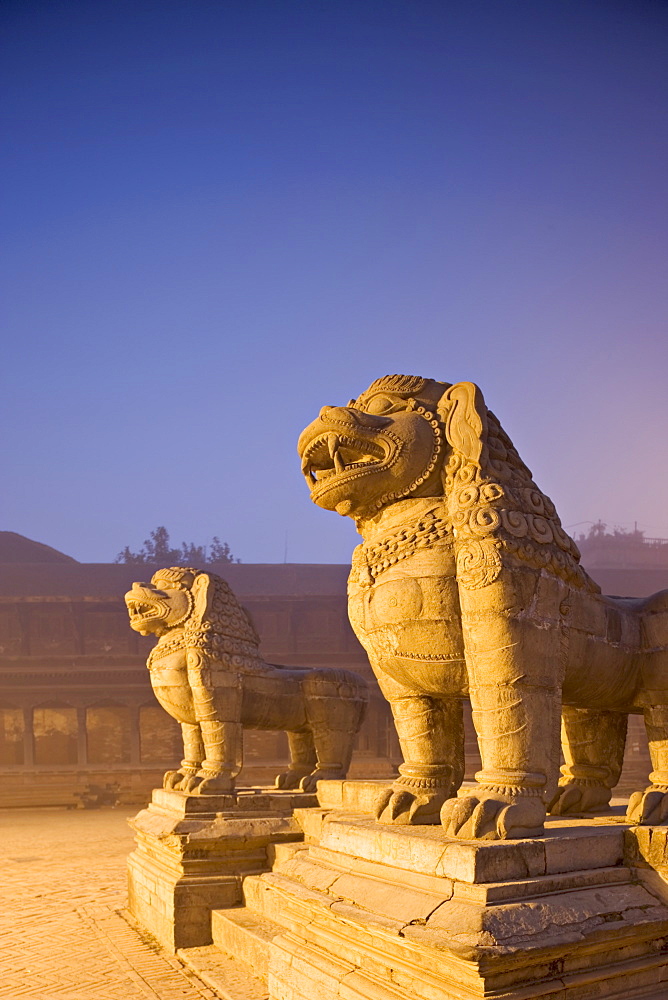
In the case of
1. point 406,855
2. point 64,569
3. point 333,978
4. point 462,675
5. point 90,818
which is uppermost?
point 64,569

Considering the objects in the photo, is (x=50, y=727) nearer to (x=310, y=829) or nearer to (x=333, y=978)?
(x=310, y=829)

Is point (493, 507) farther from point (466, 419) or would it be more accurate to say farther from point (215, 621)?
point (215, 621)

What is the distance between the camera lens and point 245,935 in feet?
17.2

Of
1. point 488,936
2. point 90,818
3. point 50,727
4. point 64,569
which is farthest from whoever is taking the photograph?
point 64,569

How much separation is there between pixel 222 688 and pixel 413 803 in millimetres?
Answer: 3299

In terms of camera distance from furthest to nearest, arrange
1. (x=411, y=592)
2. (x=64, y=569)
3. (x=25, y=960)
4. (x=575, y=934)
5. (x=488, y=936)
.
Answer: (x=64, y=569), (x=25, y=960), (x=411, y=592), (x=575, y=934), (x=488, y=936)

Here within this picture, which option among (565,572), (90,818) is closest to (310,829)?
(565,572)

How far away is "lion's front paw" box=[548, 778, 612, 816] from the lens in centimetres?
417

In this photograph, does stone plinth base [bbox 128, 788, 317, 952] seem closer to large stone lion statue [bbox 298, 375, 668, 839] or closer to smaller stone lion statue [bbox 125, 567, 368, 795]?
smaller stone lion statue [bbox 125, 567, 368, 795]

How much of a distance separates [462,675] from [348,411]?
1.19 meters

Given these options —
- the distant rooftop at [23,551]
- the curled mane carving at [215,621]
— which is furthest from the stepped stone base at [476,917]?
the distant rooftop at [23,551]

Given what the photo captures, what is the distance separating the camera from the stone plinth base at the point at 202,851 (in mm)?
5848

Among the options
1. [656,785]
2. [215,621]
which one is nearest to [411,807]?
[656,785]

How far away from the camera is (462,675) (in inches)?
135
